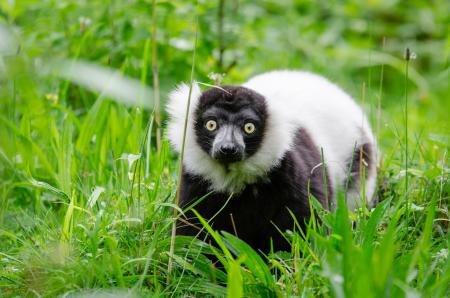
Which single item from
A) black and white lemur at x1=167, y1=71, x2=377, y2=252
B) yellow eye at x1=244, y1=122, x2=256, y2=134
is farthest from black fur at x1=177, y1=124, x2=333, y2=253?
yellow eye at x1=244, y1=122, x2=256, y2=134

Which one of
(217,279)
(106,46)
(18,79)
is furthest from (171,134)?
(18,79)

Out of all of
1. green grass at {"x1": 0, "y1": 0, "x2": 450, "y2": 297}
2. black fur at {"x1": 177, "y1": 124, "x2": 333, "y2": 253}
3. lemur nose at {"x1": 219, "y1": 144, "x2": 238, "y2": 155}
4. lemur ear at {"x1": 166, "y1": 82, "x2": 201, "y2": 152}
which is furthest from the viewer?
lemur ear at {"x1": 166, "y1": 82, "x2": 201, "y2": 152}

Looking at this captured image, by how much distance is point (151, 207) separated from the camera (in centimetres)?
360

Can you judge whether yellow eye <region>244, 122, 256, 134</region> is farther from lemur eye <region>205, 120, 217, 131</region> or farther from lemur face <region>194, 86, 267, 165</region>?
lemur eye <region>205, 120, 217, 131</region>

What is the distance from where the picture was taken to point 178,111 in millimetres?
4395

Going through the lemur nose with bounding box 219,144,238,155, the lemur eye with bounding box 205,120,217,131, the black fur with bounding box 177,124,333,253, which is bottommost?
the black fur with bounding box 177,124,333,253

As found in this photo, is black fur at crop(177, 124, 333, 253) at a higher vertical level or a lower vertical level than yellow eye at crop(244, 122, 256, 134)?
lower

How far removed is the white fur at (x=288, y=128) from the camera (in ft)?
13.5

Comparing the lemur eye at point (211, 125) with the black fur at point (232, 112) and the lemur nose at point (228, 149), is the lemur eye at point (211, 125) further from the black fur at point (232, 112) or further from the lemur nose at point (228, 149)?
the lemur nose at point (228, 149)

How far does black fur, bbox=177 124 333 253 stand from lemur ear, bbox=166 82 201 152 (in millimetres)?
180

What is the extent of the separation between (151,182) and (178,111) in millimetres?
545

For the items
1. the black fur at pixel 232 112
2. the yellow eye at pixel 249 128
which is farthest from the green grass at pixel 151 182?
the yellow eye at pixel 249 128

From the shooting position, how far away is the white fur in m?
4.11

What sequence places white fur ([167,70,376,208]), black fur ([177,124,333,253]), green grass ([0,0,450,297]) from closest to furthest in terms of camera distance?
green grass ([0,0,450,297]) < black fur ([177,124,333,253]) < white fur ([167,70,376,208])
